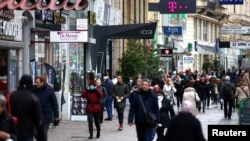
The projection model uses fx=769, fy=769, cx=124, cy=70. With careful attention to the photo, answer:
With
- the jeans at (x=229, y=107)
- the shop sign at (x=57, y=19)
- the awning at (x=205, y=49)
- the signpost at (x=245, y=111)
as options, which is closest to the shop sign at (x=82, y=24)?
the shop sign at (x=57, y=19)

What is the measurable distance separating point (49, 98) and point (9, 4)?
467cm

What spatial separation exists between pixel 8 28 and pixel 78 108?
4.45m

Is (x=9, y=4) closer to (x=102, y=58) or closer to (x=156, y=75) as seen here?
(x=102, y=58)

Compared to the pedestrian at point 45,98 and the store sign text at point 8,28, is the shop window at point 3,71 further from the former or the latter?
the pedestrian at point 45,98

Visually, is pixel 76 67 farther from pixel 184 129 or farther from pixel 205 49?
pixel 205 49

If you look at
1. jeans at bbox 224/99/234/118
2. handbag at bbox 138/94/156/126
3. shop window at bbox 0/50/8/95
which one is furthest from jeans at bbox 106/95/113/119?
handbag at bbox 138/94/156/126

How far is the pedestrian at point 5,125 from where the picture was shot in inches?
450

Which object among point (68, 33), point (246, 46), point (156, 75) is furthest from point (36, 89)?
point (246, 46)

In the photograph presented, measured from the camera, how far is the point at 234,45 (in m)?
47.4

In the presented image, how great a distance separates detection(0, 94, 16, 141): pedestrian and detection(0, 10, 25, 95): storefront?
1124 centimetres

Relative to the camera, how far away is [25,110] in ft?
44.4

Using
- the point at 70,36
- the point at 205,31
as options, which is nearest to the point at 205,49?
the point at 205,31

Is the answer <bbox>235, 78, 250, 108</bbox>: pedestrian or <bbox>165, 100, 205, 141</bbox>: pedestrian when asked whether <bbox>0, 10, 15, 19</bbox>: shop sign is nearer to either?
<bbox>235, 78, 250, 108</bbox>: pedestrian

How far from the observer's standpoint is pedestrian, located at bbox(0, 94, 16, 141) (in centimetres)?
1142
